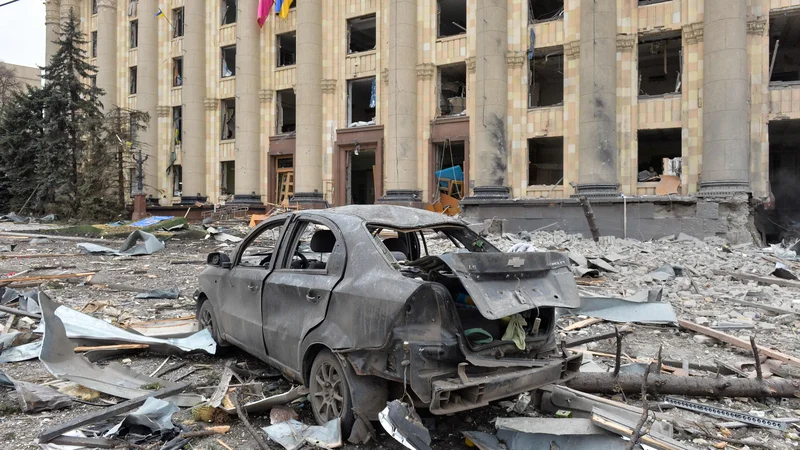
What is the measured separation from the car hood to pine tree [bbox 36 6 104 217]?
29653 mm

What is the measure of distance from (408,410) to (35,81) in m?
72.1

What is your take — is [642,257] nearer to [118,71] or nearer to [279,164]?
[279,164]

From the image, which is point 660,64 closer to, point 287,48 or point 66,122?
point 287,48

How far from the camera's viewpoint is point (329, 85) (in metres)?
24.1

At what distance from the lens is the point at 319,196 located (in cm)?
2411

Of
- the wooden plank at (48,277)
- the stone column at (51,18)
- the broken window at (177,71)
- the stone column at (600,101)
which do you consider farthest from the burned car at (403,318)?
the stone column at (51,18)

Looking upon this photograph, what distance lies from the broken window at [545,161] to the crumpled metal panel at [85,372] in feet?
60.8

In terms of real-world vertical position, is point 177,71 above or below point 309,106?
above

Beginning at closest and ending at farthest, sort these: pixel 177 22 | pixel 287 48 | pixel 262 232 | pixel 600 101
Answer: pixel 262 232, pixel 600 101, pixel 287 48, pixel 177 22

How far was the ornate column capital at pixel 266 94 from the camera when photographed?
26.2 meters

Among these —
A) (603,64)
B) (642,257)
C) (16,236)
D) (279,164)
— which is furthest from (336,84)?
(642,257)

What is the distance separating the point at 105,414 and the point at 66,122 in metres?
30.8

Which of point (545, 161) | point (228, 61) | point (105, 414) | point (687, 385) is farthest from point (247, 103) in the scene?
point (687, 385)

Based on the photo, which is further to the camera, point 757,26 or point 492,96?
point 492,96
